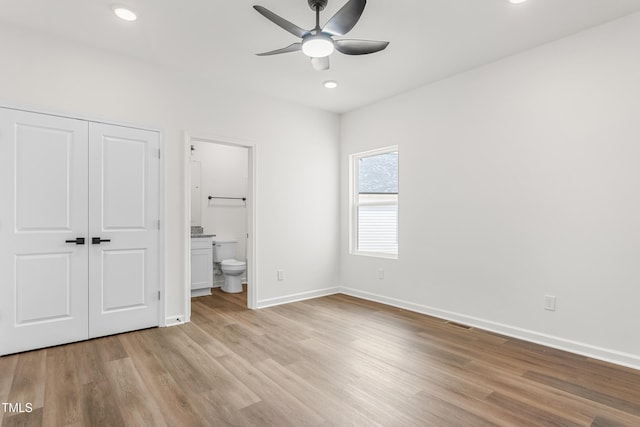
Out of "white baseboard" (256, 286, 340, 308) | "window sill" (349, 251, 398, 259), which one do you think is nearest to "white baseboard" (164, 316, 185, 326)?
"white baseboard" (256, 286, 340, 308)

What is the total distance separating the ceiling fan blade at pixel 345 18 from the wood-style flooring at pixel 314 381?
97.3 inches

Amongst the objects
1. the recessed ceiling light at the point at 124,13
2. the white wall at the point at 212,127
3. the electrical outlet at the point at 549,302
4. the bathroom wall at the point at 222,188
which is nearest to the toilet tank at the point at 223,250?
the bathroom wall at the point at 222,188

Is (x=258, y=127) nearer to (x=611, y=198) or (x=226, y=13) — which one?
(x=226, y=13)

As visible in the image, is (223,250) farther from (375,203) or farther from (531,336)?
(531,336)

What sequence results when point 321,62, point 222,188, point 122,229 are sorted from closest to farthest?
point 321,62, point 122,229, point 222,188

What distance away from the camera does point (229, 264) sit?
17.3 ft

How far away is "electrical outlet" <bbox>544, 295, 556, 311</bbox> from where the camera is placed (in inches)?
122

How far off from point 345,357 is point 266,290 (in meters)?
1.87

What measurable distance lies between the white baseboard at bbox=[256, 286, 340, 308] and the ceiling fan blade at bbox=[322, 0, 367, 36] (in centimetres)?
329

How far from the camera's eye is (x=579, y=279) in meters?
2.96

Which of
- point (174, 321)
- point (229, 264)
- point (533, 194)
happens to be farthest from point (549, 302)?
point (229, 264)

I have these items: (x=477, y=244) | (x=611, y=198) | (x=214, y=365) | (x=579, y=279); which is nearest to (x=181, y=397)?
(x=214, y=365)

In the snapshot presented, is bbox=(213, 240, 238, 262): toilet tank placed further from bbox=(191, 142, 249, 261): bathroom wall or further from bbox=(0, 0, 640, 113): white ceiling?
bbox=(0, 0, 640, 113): white ceiling

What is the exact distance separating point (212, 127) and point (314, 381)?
9.86ft
